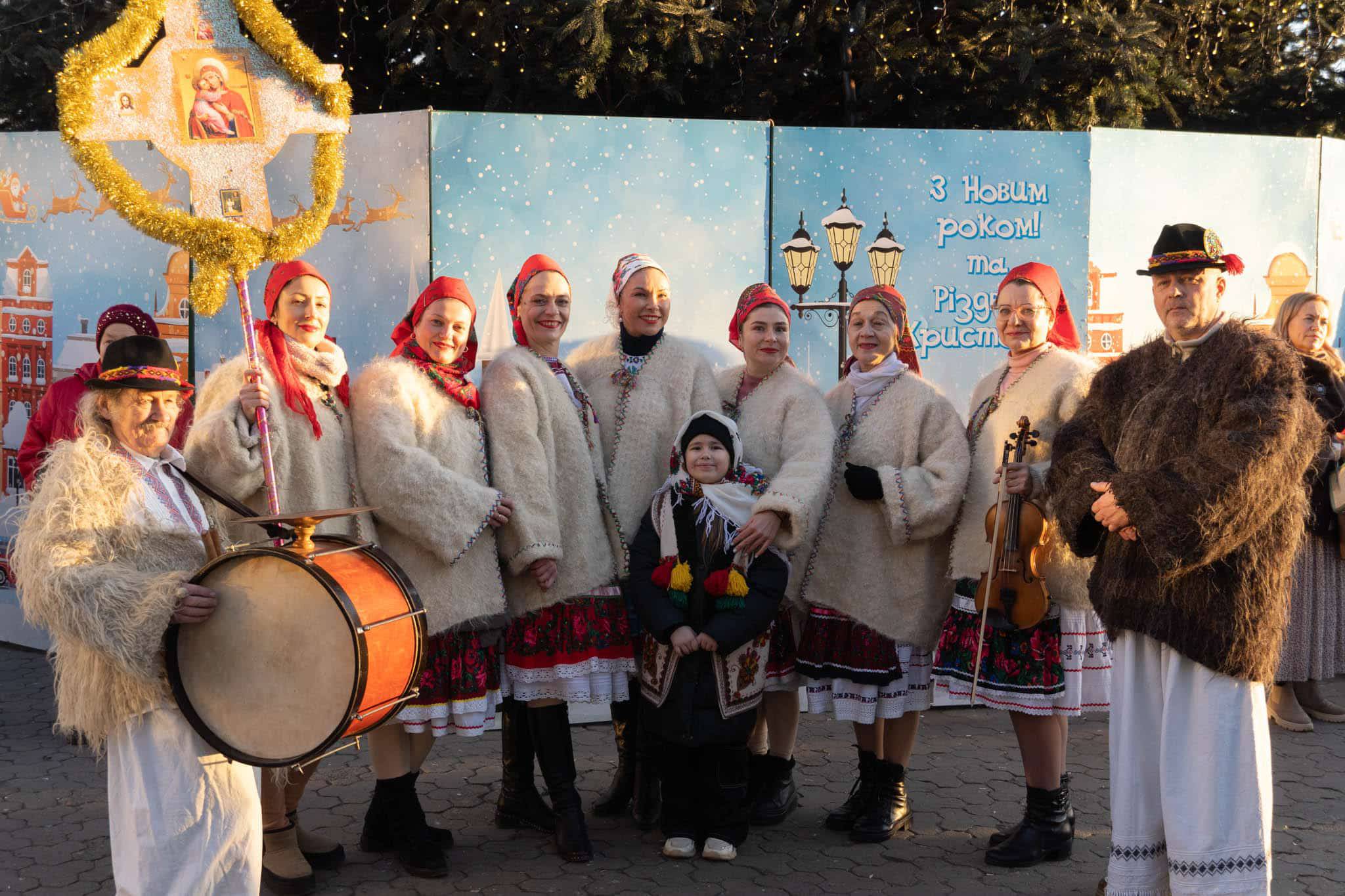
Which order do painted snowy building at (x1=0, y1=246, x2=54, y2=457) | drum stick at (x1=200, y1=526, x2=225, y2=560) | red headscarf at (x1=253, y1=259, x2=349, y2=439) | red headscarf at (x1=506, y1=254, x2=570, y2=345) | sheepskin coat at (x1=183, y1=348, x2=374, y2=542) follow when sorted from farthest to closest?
painted snowy building at (x1=0, y1=246, x2=54, y2=457) → red headscarf at (x1=506, y1=254, x2=570, y2=345) → red headscarf at (x1=253, y1=259, x2=349, y2=439) → sheepskin coat at (x1=183, y1=348, x2=374, y2=542) → drum stick at (x1=200, y1=526, x2=225, y2=560)

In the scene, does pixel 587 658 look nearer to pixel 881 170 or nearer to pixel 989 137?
pixel 881 170

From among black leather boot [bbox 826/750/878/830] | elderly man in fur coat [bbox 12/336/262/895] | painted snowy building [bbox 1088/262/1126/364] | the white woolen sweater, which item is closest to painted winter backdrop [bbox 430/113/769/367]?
the white woolen sweater

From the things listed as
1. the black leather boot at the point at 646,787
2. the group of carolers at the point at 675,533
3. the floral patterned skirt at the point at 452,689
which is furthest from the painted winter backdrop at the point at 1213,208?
the floral patterned skirt at the point at 452,689

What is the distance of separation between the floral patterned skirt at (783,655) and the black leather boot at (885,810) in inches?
18.9

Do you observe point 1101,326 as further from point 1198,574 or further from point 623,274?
point 1198,574

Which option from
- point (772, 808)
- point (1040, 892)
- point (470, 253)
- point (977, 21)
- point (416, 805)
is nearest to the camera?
point (1040, 892)

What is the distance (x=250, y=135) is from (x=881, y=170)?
3.81m

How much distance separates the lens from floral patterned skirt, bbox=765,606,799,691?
4602 millimetres

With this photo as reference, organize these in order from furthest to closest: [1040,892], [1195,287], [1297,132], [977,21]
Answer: [1297,132]
[977,21]
[1040,892]
[1195,287]

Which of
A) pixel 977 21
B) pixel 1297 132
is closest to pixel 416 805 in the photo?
pixel 977 21

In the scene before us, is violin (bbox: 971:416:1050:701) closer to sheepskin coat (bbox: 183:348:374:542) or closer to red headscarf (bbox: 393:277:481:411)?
red headscarf (bbox: 393:277:481:411)

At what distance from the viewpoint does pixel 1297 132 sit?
9664 millimetres

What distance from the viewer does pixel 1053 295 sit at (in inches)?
179

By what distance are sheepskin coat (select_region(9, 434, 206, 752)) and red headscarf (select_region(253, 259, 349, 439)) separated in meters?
0.85
